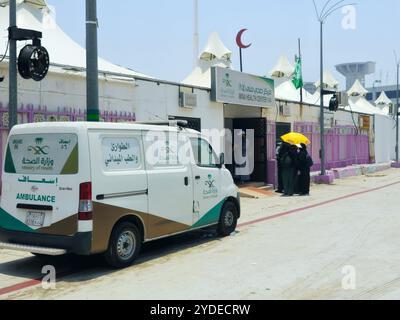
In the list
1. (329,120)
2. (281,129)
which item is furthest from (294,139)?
(329,120)

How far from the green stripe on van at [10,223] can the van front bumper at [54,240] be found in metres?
0.05

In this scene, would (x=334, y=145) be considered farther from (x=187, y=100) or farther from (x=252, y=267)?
(x=252, y=267)

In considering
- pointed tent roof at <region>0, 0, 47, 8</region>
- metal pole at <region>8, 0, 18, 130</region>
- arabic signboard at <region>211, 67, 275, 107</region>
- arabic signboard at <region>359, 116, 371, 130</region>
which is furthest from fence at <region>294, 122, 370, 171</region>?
metal pole at <region>8, 0, 18, 130</region>

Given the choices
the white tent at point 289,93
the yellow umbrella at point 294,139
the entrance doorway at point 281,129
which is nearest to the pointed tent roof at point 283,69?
the white tent at point 289,93

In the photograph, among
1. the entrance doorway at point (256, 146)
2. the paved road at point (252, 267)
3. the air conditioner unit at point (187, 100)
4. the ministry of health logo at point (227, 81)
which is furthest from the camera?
the entrance doorway at point (256, 146)

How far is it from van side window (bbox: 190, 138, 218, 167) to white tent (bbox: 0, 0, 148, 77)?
5.27m

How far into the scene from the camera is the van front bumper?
6707 mm

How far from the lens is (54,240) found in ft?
22.5

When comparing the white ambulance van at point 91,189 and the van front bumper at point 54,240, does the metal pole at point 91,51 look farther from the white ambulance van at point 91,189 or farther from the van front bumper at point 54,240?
the van front bumper at point 54,240

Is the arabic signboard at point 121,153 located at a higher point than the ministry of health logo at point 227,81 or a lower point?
lower

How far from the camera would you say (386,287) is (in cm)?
616

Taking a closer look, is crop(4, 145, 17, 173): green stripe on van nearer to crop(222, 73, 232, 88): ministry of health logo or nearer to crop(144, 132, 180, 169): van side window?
crop(144, 132, 180, 169): van side window

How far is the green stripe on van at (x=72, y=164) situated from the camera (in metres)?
6.80

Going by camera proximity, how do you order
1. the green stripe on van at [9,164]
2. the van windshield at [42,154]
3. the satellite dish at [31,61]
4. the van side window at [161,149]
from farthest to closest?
the satellite dish at [31,61] → the van side window at [161,149] → the green stripe on van at [9,164] → the van windshield at [42,154]
